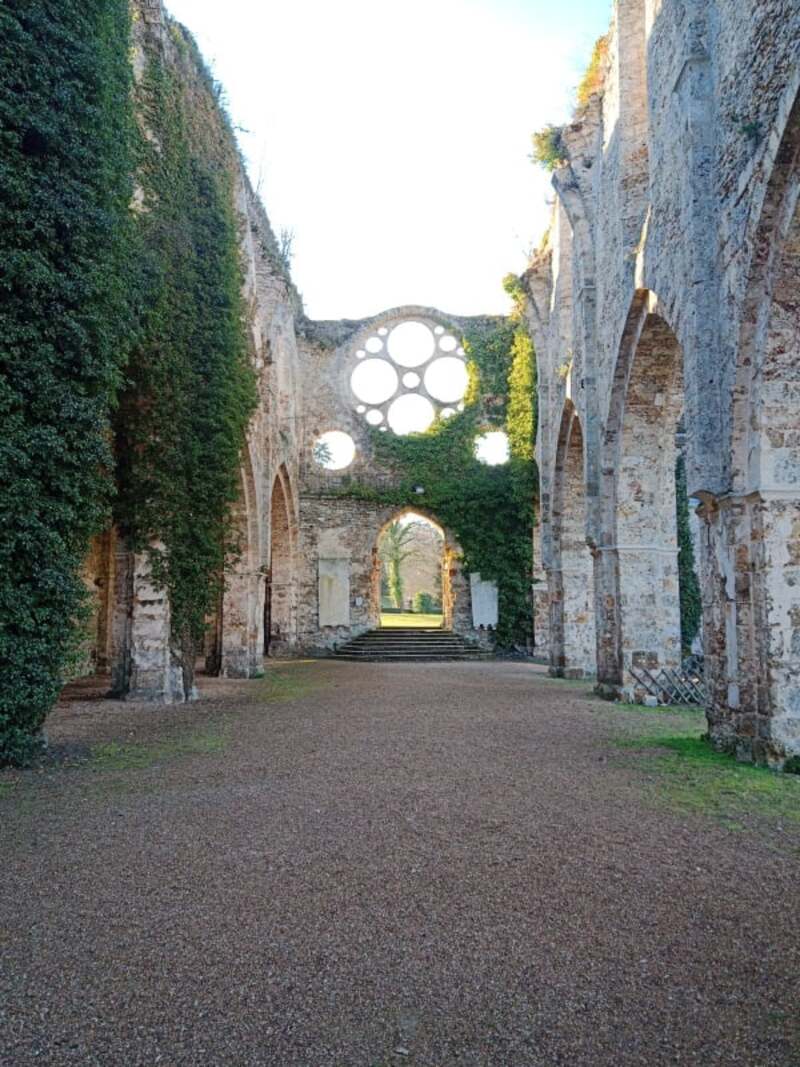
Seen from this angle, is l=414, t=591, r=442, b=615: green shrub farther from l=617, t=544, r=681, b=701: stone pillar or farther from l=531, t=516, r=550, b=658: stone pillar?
l=617, t=544, r=681, b=701: stone pillar

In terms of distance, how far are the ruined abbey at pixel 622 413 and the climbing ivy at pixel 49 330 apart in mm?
1341

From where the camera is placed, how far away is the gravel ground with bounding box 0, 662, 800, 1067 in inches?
94.8

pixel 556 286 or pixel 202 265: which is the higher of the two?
pixel 556 286

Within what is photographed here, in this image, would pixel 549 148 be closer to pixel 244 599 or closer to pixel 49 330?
pixel 244 599

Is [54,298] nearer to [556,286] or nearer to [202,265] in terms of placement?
[202,265]

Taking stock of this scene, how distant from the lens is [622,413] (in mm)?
11328

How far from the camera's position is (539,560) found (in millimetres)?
20875

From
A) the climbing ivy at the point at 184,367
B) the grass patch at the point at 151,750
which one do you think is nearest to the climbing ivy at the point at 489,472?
the climbing ivy at the point at 184,367

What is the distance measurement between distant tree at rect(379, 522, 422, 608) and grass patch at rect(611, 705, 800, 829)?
29.9 metres

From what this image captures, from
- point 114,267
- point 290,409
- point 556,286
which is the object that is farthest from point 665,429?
point 290,409

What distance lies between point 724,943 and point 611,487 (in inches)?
356

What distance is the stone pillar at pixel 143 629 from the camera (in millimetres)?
10789

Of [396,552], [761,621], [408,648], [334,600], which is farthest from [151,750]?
[396,552]

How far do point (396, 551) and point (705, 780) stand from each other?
32.6m
